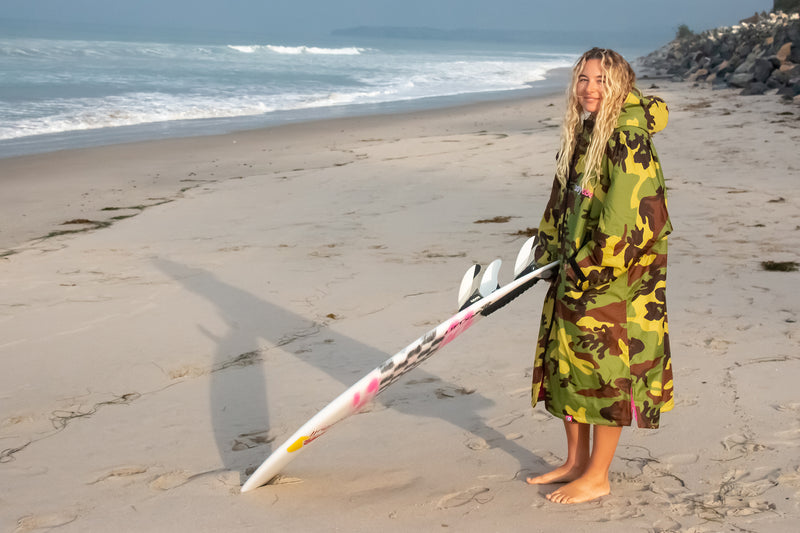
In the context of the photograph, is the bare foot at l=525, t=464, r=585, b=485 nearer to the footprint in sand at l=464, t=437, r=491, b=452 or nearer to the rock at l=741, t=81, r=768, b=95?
the footprint in sand at l=464, t=437, r=491, b=452

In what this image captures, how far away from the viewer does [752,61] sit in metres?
19.6

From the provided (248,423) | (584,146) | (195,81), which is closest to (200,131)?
(195,81)

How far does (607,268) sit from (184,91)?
67.4ft

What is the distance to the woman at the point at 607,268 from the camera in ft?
7.88

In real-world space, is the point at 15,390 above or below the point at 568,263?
below

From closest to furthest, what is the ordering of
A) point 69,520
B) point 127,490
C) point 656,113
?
1. point 656,113
2. point 69,520
3. point 127,490

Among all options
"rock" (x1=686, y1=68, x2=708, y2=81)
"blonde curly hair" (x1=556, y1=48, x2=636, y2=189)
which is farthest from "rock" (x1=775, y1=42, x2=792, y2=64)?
"blonde curly hair" (x1=556, y1=48, x2=636, y2=189)

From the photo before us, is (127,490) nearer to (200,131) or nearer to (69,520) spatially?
(69,520)

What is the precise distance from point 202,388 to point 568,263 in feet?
6.55

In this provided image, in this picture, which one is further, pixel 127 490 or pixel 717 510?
pixel 127 490

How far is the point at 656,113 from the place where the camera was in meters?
2.48

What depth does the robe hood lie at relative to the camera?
2439mm

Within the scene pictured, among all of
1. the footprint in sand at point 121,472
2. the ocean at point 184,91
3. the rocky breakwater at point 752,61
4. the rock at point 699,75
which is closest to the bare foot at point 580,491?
the footprint in sand at point 121,472

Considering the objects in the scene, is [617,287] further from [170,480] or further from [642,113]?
[170,480]
